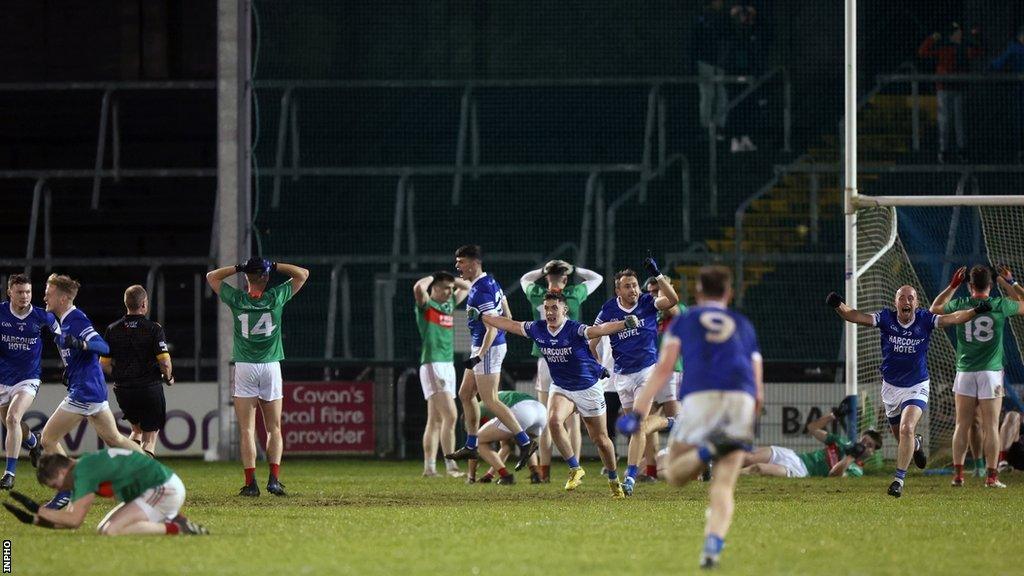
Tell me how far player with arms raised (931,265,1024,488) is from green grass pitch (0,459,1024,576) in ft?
2.72

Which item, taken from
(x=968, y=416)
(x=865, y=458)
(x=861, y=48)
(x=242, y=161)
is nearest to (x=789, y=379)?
(x=865, y=458)

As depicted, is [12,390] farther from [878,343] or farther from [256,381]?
[878,343]

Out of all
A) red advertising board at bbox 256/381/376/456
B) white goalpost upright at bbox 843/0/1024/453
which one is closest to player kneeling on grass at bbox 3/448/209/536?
white goalpost upright at bbox 843/0/1024/453

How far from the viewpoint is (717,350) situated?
8844mm

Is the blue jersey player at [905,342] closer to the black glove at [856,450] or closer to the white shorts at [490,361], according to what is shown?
the black glove at [856,450]

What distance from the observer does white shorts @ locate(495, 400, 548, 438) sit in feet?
53.7

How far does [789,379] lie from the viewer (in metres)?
21.4

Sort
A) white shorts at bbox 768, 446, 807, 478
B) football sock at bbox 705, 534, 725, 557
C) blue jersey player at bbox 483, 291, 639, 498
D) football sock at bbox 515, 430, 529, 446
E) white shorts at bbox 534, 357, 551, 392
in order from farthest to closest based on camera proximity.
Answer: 1. white shorts at bbox 534, 357, 551, 392
2. white shorts at bbox 768, 446, 807, 478
3. football sock at bbox 515, 430, 529, 446
4. blue jersey player at bbox 483, 291, 639, 498
5. football sock at bbox 705, 534, 725, 557

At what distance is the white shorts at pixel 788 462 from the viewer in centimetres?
1767

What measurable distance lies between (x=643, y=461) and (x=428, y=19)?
1028 cm

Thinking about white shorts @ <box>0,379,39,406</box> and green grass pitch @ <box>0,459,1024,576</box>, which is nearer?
green grass pitch @ <box>0,459,1024,576</box>

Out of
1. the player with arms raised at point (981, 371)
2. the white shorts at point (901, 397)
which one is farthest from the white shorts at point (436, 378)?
the player with arms raised at point (981, 371)

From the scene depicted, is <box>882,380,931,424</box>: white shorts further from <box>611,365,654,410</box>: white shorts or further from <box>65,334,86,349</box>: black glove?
<box>65,334,86,349</box>: black glove

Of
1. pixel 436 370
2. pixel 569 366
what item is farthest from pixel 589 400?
pixel 436 370
